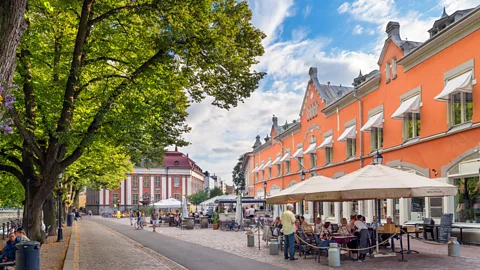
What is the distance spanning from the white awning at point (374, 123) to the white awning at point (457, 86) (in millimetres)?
6834

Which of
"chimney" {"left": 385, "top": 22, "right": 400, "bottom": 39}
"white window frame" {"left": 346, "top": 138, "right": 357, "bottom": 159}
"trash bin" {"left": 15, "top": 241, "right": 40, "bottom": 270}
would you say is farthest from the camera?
"white window frame" {"left": 346, "top": 138, "right": 357, "bottom": 159}

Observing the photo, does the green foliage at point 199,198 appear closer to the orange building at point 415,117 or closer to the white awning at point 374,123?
the orange building at point 415,117

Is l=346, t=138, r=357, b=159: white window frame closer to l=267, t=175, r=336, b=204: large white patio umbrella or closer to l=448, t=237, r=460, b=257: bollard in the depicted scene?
l=267, t=175, r=336, b=204: large white patio umbrella

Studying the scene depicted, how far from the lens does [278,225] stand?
20.8m

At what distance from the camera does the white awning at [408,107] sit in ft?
78.6

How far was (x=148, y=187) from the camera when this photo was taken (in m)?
112

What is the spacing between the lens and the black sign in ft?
63.9

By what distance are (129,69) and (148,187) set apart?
316ft

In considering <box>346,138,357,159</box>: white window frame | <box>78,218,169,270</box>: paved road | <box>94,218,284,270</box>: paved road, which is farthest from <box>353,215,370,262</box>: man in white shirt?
<box>346,138,357,159</box>: white window frame

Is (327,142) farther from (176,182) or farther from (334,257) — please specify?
(176,182)

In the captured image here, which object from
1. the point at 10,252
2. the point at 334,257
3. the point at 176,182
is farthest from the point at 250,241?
the point at 176,182

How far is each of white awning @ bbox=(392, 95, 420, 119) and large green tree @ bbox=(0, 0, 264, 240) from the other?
10.5 metres

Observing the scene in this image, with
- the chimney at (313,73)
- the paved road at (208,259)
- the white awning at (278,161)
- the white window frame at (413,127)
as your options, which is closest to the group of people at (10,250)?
the paved road at (208,259)

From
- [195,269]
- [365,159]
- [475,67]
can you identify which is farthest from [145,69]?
[365,159]
